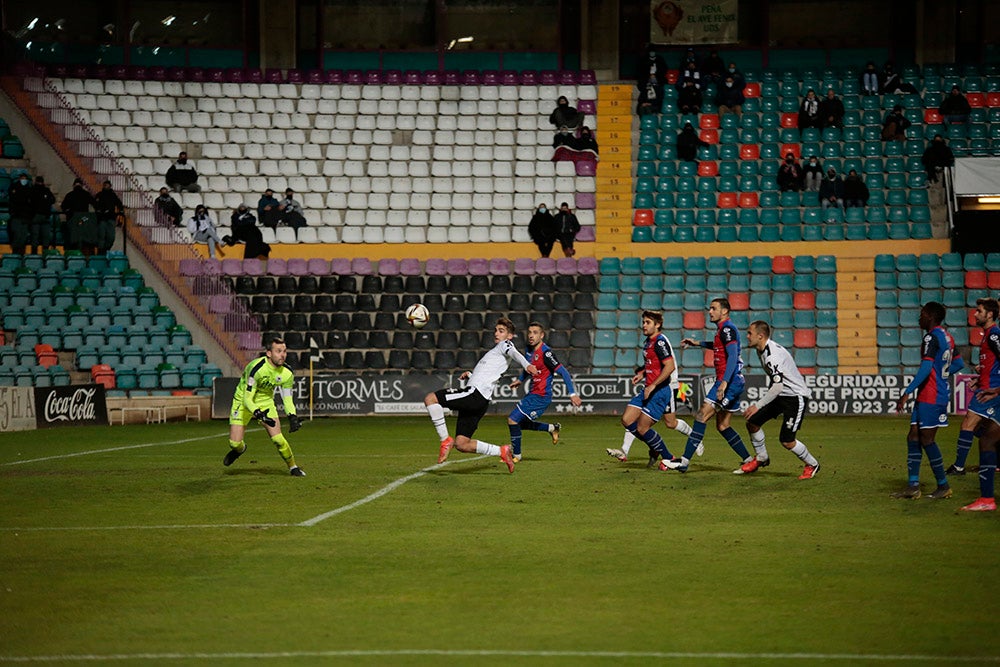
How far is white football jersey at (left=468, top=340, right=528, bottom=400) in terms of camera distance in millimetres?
16125

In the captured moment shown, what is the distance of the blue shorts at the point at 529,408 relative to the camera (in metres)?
17.7

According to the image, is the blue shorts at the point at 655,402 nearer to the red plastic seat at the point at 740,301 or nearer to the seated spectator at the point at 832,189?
the red plastic seat at the point at 740,301

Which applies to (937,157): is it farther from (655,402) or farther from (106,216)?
(106,216)

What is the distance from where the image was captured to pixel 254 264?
33.1 metres

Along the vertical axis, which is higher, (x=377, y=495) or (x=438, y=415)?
(x=438, y=415)

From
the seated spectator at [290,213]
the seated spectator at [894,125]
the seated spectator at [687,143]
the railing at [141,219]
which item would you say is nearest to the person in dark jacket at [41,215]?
the railing at [141,219]

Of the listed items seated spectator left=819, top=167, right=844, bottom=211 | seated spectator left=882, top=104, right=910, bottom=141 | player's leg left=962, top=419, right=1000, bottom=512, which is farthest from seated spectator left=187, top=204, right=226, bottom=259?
player's leg left=962, top=419, right=1000, bottom=512

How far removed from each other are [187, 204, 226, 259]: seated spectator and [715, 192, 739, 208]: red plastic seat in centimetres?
1454

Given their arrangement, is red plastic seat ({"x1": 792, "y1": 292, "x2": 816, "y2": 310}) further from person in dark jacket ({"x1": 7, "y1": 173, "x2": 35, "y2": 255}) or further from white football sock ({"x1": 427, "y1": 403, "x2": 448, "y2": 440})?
person in dark jacket ({"x1": 7, "y1": 173, "x2": 35, "y2": 255})

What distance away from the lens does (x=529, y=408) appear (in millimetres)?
17828

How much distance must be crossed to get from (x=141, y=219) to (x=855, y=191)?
20037 mm

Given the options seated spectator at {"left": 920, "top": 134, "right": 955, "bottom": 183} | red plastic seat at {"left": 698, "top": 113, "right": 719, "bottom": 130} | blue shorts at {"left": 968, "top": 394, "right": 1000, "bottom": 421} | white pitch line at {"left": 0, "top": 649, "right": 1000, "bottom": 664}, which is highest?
red plastic seat at {"left": 698, "top": 113, "right": 719, "bottom": 130}

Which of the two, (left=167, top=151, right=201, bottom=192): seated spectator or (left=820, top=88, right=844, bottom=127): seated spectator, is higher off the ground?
(left=820, top=88, right=844, bottom=127): seated spectator

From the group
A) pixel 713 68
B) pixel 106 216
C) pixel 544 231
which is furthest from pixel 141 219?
pixel 713 68
